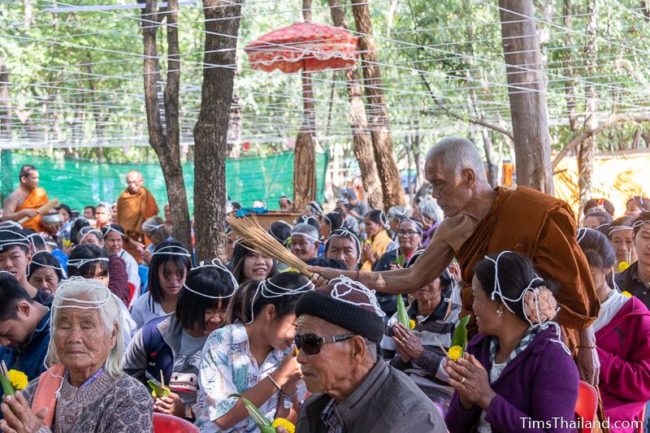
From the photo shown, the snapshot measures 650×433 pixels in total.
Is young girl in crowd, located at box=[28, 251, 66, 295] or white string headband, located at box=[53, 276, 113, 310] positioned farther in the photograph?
young girl in crowd, located at box=[28, 251, 66, 295]

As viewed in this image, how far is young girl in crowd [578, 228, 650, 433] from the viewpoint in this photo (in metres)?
5.14

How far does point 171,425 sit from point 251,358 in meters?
0.72

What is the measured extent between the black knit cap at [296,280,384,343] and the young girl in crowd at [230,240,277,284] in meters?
3.94

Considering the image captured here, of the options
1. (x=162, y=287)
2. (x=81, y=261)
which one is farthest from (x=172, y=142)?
(x=162, y=287)

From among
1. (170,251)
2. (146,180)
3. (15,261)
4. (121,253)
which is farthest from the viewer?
(146,180)

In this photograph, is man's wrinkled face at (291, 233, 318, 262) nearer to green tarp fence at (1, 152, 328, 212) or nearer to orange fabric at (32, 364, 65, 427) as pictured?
orange fabric at (32, 364, 65, 427)

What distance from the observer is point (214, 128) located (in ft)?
30.8

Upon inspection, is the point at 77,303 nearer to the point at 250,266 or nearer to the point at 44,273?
the point at 250,266

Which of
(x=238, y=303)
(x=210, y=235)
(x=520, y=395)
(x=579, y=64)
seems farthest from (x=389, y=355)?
(x=579, y=64)

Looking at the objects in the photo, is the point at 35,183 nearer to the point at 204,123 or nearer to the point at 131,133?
the point at 204,123

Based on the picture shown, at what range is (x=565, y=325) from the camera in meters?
4.98

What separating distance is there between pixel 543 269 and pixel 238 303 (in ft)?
5.17

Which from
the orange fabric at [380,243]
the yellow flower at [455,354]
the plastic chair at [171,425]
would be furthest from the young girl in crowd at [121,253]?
the yellow flower at [455,354]

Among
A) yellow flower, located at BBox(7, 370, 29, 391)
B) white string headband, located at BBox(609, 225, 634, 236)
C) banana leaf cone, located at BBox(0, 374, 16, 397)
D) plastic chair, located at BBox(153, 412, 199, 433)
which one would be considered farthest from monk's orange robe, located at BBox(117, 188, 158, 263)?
banana leaf cone, located at BBox(0, 374, 16, 397)
